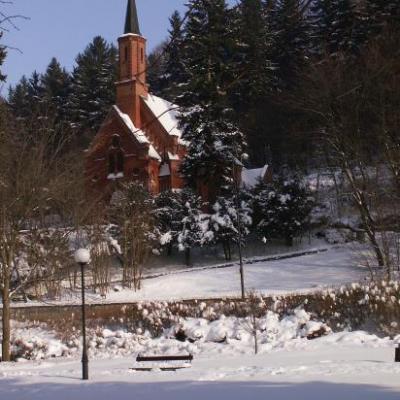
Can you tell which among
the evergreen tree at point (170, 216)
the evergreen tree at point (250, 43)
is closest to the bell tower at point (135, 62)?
the evergreen tree at point (170, 216)

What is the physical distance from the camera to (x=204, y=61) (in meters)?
4.52

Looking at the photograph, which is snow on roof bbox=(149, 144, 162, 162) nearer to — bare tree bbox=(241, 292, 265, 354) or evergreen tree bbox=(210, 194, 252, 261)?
evergreen tree bbox=(210, 194, 252, 261)

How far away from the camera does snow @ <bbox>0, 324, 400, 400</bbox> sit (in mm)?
8844

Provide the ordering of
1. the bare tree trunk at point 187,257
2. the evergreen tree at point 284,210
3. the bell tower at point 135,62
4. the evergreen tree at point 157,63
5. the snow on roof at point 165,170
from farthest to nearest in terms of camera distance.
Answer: the bell tower at point 135,62, the snow on roof at point 165,170, the bare tree trunk at point 187,257, the evergreen tree at point 284,210, the evergreen tree at point 157,63

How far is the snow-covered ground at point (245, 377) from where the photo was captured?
28.9ft

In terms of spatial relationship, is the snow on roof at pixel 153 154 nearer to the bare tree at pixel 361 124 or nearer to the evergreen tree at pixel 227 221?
the evergreen tree at pixel 227 221

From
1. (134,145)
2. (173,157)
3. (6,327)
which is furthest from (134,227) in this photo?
(134,145)

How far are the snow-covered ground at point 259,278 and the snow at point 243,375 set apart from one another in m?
9.39

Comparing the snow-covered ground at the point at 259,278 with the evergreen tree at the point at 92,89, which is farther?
the evergreen tree at the point at 92,89

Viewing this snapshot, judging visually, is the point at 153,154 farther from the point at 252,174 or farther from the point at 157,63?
the point at 157,63

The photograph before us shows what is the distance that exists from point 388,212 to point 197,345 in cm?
1398

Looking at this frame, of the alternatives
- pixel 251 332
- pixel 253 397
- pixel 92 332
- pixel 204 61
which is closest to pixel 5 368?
pixel 92 332

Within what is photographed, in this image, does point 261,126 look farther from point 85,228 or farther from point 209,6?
point 209,6

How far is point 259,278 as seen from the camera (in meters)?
28.6
